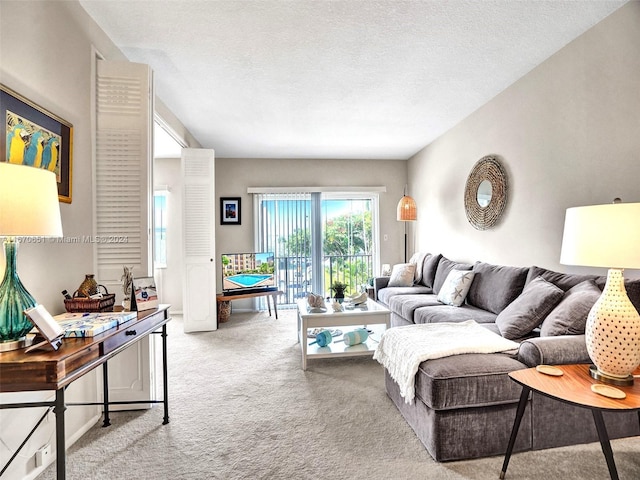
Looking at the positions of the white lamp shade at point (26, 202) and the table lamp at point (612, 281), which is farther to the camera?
the table lamp at point (612, 281)

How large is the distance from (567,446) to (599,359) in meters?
0.76

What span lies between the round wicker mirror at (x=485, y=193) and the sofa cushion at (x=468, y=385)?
6.89ft

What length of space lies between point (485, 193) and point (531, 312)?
5.77ft

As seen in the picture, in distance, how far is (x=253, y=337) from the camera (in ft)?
13.7

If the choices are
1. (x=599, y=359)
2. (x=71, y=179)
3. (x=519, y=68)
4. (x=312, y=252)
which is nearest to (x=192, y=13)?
(x=71, y=179)

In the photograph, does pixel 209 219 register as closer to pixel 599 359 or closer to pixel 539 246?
pixel 539 246

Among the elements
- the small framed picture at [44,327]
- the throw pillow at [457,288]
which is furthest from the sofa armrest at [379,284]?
the small framed picture at [44,327]

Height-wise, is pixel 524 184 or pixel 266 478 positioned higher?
pixel 524 184

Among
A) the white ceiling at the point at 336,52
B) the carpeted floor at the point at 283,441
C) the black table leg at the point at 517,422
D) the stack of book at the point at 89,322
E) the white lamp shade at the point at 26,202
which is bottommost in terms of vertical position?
the carpeted floor at the point at 283,441

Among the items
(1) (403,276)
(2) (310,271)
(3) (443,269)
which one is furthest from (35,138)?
(2) (310,271)

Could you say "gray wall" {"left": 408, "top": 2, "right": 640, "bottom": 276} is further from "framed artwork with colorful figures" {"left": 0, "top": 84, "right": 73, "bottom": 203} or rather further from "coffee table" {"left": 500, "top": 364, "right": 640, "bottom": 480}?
"framed artwork with colorful figures" {"left": 0, "top": 84, "right": 73, "bottom": 203}

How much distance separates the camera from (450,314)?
3.13 metres

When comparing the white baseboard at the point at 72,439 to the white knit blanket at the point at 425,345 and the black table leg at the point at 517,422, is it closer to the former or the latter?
the white knit blanket at the point at 425,345

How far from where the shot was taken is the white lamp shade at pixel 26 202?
1.17 m
